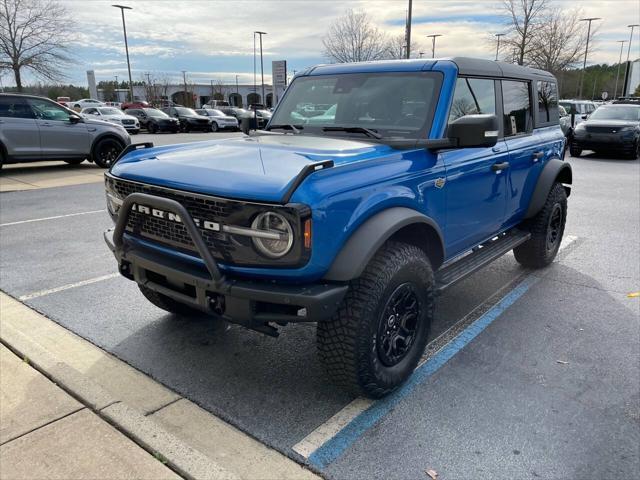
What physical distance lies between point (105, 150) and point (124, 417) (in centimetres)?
1121

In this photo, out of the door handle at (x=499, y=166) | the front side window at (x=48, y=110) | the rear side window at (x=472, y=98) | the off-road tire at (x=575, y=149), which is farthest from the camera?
the off-road tire at (x=575, y=149)

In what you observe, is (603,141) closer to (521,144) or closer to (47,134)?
(521,144)

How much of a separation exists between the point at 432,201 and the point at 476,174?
662 millimetres

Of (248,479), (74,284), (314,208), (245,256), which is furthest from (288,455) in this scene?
(74,284)

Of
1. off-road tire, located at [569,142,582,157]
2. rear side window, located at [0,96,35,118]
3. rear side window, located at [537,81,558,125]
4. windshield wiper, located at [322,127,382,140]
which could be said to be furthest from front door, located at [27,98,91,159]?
off-road tire, located at [569,142,582,157]

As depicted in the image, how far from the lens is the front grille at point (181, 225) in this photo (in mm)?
2502

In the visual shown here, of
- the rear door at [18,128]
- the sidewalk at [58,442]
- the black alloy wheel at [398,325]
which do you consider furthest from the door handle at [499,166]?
the rear door at [18,128]

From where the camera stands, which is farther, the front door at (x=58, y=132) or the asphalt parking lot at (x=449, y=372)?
the front door at (x=58, y=132)

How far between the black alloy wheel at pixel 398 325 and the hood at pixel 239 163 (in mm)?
813

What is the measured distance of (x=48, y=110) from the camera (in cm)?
1163

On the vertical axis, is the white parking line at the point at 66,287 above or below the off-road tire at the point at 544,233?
below

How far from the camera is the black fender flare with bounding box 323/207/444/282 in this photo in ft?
8.21

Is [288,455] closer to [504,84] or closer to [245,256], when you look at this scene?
[245,256]

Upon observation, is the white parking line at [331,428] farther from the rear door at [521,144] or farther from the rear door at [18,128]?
the rear door at [18,128]
